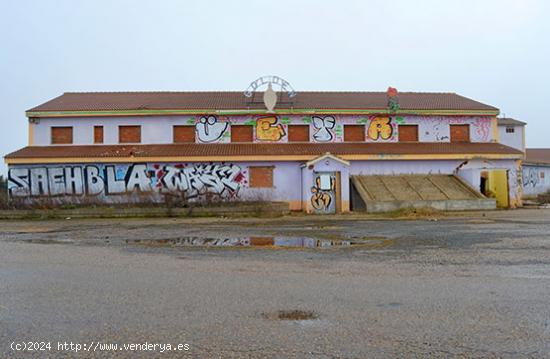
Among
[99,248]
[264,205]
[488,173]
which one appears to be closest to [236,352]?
[99,248]

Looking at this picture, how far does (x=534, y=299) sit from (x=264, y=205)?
19.7m

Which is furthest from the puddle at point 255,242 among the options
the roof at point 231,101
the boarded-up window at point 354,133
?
the boarded-up window at point 354,133

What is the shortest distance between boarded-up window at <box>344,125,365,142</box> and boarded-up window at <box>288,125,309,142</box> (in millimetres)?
2639

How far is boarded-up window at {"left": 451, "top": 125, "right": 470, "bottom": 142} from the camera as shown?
1347 inches

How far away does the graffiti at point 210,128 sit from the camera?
32.9 metres

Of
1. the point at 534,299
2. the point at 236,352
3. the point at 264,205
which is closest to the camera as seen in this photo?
the point at 236,352

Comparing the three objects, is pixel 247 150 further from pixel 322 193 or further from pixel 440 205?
pixel 440 205

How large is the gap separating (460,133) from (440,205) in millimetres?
9010

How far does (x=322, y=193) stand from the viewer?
29.3 metres

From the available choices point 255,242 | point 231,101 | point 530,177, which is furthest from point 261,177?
point 530,177

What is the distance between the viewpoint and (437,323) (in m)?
5.33

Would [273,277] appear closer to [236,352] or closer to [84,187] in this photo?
[236,352]

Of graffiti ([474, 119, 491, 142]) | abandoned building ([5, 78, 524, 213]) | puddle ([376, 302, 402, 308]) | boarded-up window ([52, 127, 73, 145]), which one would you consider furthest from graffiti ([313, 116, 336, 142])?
puddle ([376, 302, 402, 308])

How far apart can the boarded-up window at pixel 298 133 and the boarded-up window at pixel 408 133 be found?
6.39 meters
